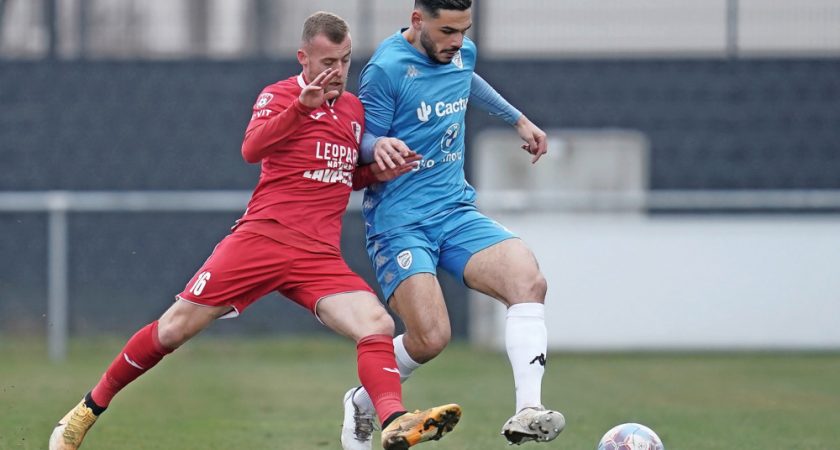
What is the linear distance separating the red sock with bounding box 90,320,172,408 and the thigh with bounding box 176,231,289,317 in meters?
0.27

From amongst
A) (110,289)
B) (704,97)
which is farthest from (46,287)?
(704,97)

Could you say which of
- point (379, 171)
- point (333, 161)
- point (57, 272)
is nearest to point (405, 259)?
point (379, 171)

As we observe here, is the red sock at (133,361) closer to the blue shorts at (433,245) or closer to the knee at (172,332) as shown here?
the knee at (172,332)

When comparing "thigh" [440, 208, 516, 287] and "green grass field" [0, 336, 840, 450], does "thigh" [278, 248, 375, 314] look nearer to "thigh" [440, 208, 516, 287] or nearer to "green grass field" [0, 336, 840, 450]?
"thigh" [440, 208, 516, 287]

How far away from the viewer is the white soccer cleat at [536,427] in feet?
17.9

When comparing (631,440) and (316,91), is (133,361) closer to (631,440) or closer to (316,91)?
(316,91)

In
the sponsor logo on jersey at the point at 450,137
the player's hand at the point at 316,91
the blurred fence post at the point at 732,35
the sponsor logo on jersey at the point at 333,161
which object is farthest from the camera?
the blurred fence post at the point at 732,35

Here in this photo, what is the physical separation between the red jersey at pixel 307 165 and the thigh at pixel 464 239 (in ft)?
1.73

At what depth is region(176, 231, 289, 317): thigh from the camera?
600cm

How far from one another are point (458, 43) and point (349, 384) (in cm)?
501

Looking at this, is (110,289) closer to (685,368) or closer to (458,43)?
(685,368)

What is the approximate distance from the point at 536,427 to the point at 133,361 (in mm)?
1935

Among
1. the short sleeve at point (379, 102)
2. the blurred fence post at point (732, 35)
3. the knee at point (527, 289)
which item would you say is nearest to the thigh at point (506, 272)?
the knee at point (527, 289)

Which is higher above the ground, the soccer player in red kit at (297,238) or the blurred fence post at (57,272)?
the soccer player in red kit at (297,238)
